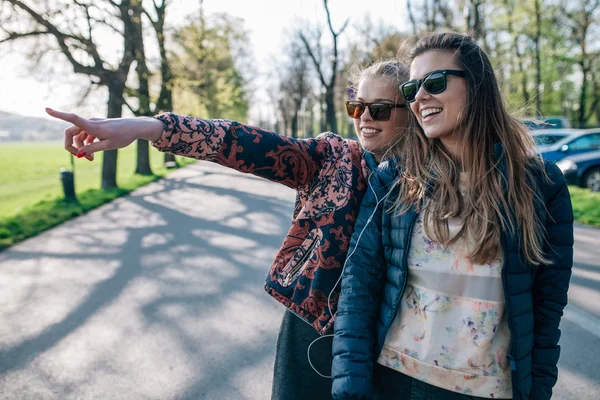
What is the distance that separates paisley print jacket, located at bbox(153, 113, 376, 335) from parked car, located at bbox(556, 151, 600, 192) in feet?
39.1

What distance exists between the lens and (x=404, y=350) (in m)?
1.50

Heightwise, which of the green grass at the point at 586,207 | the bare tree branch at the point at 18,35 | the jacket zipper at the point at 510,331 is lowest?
the jacket zipper at the point at 510,331

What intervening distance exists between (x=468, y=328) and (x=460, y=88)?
81cm

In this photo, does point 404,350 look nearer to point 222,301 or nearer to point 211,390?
→ point 211,390

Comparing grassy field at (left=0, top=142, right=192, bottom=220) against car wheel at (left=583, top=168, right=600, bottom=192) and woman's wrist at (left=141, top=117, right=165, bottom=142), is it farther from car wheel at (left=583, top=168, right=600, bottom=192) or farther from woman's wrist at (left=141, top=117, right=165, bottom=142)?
car wheel at (left=583, top=168, right=600, bottom=192)

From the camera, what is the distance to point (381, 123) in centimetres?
181

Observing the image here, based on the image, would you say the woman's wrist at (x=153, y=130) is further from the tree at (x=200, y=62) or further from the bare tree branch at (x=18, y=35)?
the tree at (x=200, y=62)

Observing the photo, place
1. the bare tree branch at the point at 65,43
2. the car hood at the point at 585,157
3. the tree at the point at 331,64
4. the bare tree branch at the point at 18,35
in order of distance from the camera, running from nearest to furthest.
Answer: the car hood at the point at 585,157 < the bare tree branch at the point at 18,35 < the bare tree branch at the point at 65,43 < the tree at the point at 331,64

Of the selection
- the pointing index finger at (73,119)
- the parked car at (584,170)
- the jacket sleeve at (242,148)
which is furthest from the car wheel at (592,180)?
the pointing index finger at (73,119)

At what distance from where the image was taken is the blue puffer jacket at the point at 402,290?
1.42 m

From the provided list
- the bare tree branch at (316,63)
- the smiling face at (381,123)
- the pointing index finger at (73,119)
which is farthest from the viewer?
the bare tree branch at (316,63)

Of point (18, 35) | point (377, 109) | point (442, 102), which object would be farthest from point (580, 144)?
point (18, 35)

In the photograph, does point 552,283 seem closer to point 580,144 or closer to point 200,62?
point 580,144

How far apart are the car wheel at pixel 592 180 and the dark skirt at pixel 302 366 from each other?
40.1 feet
